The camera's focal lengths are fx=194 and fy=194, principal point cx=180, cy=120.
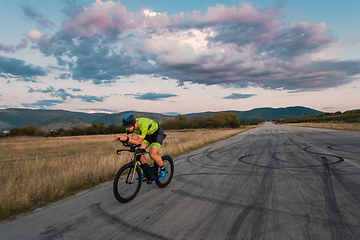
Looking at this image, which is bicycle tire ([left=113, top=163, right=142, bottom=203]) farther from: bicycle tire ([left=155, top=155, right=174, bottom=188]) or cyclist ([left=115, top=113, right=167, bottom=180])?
bicycle tire ([left=155, top=155, right=174, bottom=188])

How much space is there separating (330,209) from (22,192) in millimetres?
6715

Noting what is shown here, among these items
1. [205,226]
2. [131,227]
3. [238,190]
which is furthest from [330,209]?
[131,227]

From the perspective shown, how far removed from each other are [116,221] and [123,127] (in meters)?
88.3

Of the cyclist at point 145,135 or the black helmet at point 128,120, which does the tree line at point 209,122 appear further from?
the black helmet at point 128,120

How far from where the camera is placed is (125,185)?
4418mm

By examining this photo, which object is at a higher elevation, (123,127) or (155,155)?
(155,155)

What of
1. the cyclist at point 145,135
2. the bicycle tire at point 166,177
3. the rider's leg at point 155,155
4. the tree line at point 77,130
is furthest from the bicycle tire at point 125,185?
the tree line at point 77,130

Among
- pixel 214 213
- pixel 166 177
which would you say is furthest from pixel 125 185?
pixel 214 213

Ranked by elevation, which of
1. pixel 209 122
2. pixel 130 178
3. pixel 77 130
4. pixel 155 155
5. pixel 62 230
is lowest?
pixel 77 130

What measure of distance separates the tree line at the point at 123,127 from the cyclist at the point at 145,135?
8087 centimetres

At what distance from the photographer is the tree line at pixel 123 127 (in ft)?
249

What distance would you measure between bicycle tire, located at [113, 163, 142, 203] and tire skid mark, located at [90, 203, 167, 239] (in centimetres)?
42

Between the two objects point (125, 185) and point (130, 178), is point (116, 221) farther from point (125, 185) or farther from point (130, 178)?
point (130, 178)

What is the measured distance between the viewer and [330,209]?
3498 millimetres
